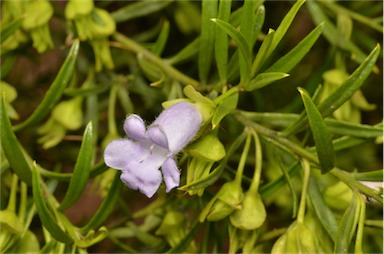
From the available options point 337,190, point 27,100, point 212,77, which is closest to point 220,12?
point 337,190

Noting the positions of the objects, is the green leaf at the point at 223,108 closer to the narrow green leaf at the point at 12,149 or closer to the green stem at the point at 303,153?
the green stem at the point at 303,153

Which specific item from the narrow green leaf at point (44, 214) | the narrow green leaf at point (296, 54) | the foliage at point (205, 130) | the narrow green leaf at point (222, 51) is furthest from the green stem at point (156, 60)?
the narrow green leaf at point (44, 214)

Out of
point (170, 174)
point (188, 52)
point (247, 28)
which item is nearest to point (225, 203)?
point (170, 174)

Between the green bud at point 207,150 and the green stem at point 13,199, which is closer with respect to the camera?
the green bud at point 207,150

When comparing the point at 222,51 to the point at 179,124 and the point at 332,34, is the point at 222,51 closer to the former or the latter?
the point at 179,124

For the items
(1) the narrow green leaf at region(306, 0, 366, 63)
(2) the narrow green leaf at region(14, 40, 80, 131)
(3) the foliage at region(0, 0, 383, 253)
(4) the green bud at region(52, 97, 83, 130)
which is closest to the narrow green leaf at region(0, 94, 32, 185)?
(3) the foliage at region(0, 0, 383, 253)

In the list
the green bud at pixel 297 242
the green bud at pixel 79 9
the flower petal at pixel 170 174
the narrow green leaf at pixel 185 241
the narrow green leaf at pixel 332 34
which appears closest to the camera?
the flower petal at pixel 170 174
